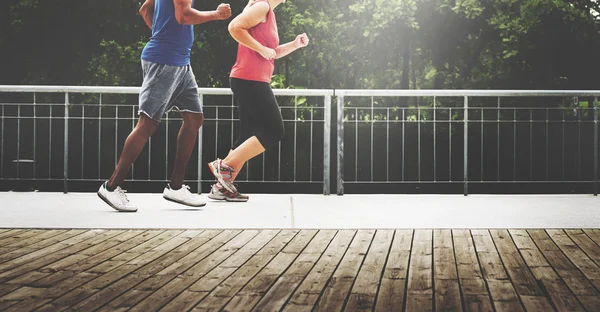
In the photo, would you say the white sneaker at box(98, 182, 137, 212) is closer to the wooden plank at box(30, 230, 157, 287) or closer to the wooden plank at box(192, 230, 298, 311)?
the wooden plank at box(30, 230, 157, 287)

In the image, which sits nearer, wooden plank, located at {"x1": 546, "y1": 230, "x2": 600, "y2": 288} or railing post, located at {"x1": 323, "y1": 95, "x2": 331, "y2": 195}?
wooden plank, located at {"x1": 546, "y1": 230, "x2": 600, "y2": 288}

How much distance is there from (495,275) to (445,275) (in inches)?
7.0

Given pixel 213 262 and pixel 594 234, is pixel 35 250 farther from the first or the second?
pixel 594 234

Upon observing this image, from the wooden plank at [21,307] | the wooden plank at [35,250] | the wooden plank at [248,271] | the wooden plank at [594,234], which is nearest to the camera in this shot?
the wooden plank at [21,307]

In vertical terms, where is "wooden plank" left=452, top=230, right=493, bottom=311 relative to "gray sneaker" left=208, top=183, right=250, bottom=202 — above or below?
below

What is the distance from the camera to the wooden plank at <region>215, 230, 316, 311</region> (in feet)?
7.47

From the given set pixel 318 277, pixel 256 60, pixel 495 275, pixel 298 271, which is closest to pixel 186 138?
pixel 256 60

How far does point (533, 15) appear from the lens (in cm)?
1922

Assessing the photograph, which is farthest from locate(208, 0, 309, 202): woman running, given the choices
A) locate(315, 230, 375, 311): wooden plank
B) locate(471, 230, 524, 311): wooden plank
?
locate(471, 230, 524, 311): wooden plank

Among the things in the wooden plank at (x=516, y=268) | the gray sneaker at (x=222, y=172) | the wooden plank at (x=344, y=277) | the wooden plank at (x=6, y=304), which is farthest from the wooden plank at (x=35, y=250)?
the wooden plank at (x=516, y=268)

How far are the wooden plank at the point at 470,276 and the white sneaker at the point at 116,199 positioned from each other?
1.96 meters

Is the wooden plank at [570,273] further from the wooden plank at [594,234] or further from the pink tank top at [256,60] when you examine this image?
the pink tank top at [256,60]

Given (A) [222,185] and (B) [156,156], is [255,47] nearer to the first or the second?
(A) [222,185]

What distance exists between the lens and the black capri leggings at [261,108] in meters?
4.94
